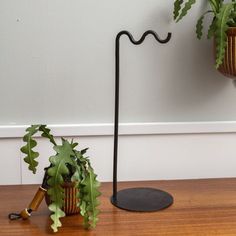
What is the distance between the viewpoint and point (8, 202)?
3.32ft

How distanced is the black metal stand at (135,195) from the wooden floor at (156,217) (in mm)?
21

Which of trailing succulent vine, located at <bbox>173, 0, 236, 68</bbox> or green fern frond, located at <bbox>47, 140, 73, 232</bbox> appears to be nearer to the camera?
green fern frond, located at <bbox>47, 140, 73, 232</bbox>

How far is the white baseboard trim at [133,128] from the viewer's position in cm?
115

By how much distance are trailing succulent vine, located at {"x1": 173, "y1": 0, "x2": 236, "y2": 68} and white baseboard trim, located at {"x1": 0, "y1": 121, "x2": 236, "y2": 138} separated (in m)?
0.24

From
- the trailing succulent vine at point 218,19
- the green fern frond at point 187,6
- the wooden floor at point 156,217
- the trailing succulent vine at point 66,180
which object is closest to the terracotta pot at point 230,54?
the trailing succulent vine at point 218,19

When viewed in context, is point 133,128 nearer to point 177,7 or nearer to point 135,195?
point 135,195

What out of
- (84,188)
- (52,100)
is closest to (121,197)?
(84,188)

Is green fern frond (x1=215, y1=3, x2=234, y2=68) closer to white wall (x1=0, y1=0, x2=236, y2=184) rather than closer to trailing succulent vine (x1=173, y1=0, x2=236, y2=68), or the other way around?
trailing succulent vine (x1=173, y1=0, x2=236, y2=68)

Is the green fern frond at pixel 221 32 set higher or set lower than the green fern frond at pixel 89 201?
higher

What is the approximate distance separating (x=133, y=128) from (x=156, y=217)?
337mm

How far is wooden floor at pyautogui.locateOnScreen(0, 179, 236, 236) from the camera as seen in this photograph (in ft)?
2.79

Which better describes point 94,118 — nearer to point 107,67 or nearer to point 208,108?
point 107,67

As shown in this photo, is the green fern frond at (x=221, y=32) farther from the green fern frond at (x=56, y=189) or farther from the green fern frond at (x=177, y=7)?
the green fern frond at (x=56, y=189)

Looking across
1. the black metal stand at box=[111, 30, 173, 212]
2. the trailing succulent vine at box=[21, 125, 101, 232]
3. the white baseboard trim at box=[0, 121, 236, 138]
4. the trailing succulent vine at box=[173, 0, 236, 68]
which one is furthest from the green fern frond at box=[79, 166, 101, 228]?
the trailing succulent vine at box=[173, 0, 236, 68]
